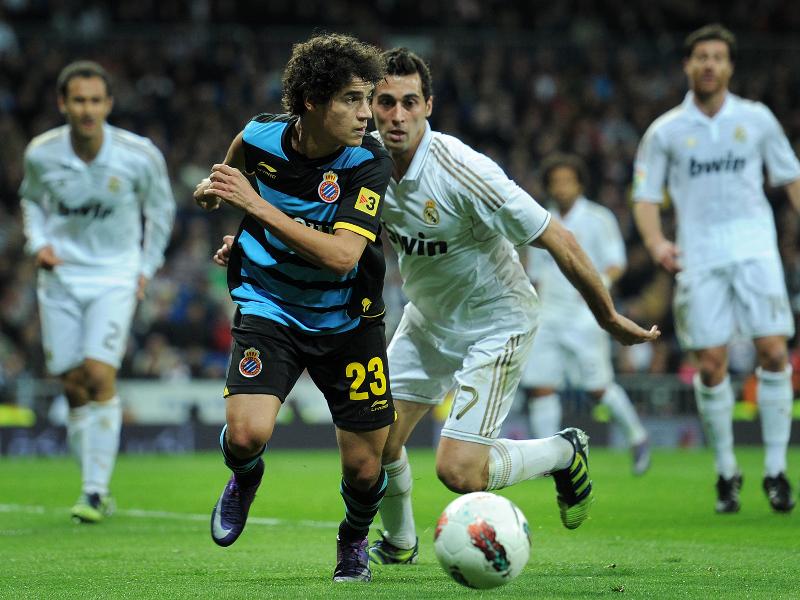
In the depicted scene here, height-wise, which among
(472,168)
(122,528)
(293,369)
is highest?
(472,168)

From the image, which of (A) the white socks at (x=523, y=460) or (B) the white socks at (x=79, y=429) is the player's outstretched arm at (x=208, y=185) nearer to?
(A) the white socks at (x=523, y=460)

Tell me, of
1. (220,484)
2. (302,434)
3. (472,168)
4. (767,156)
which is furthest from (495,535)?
(302,434)

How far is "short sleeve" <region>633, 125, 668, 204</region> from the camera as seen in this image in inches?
331

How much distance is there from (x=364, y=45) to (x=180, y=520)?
3.92m

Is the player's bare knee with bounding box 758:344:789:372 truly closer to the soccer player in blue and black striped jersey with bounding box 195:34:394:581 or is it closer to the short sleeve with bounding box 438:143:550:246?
the short sleeve with bounding box 438:143:550:246

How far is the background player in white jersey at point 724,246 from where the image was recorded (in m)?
8.05

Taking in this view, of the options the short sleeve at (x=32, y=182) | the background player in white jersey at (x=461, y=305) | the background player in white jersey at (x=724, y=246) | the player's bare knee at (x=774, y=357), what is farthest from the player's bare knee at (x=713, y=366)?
the short sleeve at (x=32, y=182)

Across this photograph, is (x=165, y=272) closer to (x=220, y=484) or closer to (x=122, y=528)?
(x=220, y=484)

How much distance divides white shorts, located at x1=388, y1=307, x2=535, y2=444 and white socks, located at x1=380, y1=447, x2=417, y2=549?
0.26m

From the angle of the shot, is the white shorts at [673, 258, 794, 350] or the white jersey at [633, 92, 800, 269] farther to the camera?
the white jersey at [633, 92, 800, 269]

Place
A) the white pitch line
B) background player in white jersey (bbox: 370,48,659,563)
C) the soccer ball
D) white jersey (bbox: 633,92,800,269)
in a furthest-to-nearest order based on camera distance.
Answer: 1. white jersey (bbox: 633,92,800,269)
2. the white pitch line
3. background player in white jersey (bbox: 370,48,659,563)
4. the soccer ball

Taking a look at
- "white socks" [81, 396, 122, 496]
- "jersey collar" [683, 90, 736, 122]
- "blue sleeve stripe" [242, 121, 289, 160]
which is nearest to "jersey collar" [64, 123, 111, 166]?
"white socks" [81, 396, 122, 496]

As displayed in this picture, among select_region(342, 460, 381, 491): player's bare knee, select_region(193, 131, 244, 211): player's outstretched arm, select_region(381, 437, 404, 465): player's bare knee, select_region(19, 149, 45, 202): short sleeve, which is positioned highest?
select_region(19, 149, 45, 202): short sleeve

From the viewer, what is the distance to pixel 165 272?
18.2 metres
